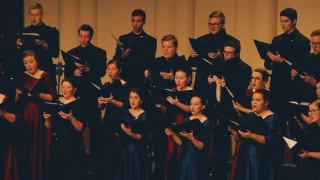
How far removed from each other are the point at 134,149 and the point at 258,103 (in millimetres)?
1284

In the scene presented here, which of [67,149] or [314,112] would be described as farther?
[67,149]

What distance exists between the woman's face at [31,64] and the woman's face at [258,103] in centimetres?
219

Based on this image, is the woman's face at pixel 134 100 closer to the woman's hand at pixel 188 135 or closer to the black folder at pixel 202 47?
the woman's hand at pixel 188 135

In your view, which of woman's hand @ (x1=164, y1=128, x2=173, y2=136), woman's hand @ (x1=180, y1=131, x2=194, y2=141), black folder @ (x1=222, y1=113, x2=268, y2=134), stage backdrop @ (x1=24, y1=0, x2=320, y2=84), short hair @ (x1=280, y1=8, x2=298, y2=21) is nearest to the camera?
black folder @ (x1=222, y1=113, x2=268, y2=134)

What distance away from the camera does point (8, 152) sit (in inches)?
383

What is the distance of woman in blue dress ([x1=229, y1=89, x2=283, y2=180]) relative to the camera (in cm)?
905

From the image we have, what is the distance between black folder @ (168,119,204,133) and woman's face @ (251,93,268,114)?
51cm

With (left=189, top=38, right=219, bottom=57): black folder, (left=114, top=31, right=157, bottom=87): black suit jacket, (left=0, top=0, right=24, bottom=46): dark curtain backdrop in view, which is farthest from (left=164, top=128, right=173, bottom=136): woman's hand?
(left=0, top=0, right=24, bottom=46): dark curtain backdrop

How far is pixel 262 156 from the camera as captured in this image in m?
9.09

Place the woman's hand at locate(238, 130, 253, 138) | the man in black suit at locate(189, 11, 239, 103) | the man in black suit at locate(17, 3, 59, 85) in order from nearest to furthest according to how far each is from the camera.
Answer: the woman's hand at locate(238, 130, 253, 138) → the man in black suit at locate(189, 11, 239, 103) → the man in black suit at locate(17, 3, 59, 85)

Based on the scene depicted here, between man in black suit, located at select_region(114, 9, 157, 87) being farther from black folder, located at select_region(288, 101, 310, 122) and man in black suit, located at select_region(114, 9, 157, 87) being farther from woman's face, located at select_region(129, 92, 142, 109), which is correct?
black folder, located at select_region(288, 101, 310, 122)

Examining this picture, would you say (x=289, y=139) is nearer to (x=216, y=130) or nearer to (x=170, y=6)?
(x=216, y=130)

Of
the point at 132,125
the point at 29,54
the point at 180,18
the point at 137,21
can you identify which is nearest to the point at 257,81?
the point at 132,125

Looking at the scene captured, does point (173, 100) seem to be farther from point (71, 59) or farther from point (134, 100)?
point (71, 59)
